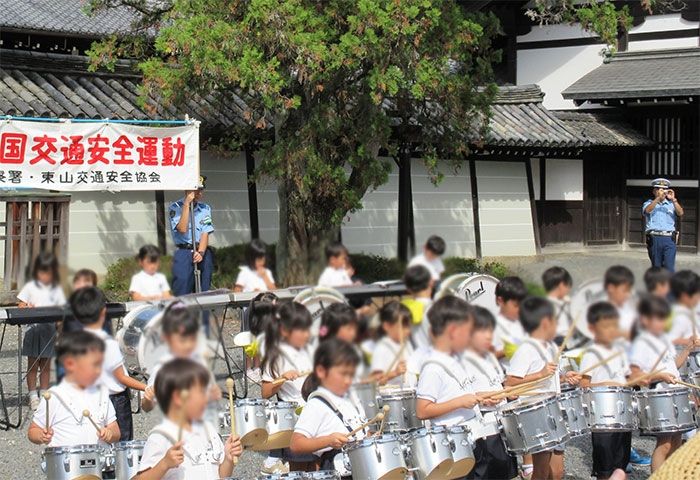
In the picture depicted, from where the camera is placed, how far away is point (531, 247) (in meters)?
5.52

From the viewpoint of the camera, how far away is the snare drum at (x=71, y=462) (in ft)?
13.5

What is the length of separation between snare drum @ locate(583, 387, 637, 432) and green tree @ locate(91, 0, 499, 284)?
478cm

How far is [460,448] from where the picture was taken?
4.35m

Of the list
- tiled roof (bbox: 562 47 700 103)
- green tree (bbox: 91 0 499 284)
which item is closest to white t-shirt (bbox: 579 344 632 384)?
green tree (bbox: 91 0 499 284)

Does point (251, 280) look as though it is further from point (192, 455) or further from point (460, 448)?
point (460, 448)

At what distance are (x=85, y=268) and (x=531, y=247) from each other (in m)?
2.99

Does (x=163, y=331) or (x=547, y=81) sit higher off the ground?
(x=547, y=81)

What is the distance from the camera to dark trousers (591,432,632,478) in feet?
16.6

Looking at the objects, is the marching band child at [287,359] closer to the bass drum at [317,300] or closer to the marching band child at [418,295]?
the bass drum at [317,300]

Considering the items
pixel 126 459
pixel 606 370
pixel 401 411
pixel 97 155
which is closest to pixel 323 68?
pixel 97 155

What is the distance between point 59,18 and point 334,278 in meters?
13.8

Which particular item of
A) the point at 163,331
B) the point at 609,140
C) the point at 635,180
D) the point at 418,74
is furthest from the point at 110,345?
the point at 635,180

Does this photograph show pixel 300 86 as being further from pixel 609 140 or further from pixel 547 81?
pixel 547 81

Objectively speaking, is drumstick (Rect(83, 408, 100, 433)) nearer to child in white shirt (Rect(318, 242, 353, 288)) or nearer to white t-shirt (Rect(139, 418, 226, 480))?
white t-shirt (Rect(139, 418, 226, 480))
